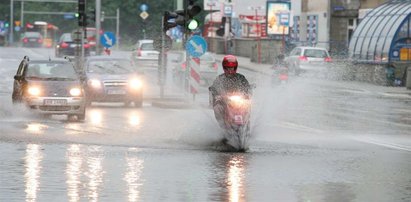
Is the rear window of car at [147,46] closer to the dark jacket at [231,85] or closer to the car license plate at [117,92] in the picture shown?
the car license plate at [117,92]

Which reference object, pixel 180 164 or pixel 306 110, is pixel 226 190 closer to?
pixel 180 164

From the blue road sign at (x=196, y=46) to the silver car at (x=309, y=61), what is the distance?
23.3 m

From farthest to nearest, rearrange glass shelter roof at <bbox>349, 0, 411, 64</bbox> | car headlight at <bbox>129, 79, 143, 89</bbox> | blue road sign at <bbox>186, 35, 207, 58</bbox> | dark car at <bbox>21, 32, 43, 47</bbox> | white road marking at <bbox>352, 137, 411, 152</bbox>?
dark car at <bbox>21, 32, 43, 47</bbox>
glass shelter roof at <bbox>349, 0, 411, 64</bbox>
blue road sign at <bbox>186, 35, 207, 58</bbox>
car headlight at <bbox>129, 79, 143, 89</bbox>
white road marking at <bbox>352, 137, 411, 152</bbox>

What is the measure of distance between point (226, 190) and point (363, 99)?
87.9ft

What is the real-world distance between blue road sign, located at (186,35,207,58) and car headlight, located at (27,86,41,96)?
8226 millimetres

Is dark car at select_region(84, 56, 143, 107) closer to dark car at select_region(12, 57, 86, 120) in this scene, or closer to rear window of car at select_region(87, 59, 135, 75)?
rear window of car at select_region(87, 59, 135, 75)

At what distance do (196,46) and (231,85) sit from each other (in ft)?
48.6

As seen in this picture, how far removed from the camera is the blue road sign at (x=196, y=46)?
33188 millimetres

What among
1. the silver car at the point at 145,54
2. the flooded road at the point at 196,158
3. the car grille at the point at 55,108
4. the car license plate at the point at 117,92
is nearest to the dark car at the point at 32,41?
the silver car at the point at 145,54

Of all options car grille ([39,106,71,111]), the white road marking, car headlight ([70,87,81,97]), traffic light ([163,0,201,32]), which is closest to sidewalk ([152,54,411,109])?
traffic light ([163,0,201,32])

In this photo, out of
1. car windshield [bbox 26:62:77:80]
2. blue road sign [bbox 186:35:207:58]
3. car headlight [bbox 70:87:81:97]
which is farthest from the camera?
blue road sign [bbox 186:35:207:58]

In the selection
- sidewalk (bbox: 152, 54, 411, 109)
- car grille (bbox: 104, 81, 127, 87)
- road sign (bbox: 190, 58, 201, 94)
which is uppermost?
road sign (bbox: 190, 58, 201, 94)

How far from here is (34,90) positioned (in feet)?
84.4

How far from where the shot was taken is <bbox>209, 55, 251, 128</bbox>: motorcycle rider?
18.5 metres
